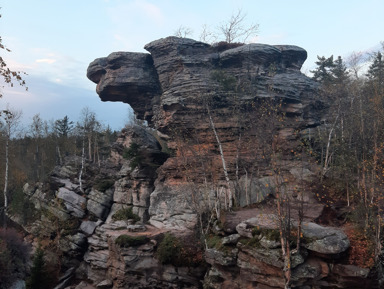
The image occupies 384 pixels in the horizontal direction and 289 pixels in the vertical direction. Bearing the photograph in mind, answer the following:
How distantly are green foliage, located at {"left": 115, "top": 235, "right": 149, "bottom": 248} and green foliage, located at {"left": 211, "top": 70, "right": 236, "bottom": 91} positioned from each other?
46.9 ft

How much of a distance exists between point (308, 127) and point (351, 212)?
11042mm

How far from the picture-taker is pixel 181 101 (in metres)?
23.6

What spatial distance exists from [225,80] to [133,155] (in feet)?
35.9

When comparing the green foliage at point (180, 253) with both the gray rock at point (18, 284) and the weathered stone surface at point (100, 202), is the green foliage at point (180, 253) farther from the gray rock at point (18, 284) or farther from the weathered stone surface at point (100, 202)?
the weathered stone surface at point (100, 202)

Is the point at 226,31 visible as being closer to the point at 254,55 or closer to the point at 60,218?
the point at 254,55

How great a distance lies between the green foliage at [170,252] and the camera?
16016mm

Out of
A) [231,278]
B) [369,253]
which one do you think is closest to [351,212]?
[369,253]

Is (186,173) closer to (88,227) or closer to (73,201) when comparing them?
(88,227)

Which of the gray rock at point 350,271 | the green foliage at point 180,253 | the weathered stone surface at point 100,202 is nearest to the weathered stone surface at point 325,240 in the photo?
the gray rock at point 350,271

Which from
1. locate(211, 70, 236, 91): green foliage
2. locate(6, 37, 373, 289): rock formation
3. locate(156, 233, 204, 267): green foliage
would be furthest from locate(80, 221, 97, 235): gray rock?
locate(211, 70, 236, 91): green foliage

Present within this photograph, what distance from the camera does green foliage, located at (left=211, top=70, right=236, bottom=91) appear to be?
23631mm

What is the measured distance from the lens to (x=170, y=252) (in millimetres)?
16016

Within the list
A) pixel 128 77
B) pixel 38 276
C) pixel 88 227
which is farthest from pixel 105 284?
pixel 128 77

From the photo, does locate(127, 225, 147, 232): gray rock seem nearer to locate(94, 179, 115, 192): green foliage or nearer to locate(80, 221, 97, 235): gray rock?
locate(80, 221, 97, 235): gray rock
